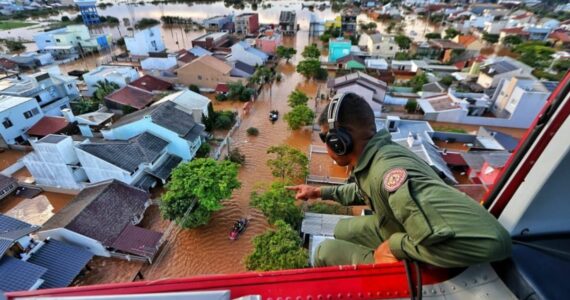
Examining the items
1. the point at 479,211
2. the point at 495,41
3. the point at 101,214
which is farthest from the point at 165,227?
the point at 495,41

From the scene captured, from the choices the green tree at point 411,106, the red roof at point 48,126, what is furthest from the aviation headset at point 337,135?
the green tree at point 411,106

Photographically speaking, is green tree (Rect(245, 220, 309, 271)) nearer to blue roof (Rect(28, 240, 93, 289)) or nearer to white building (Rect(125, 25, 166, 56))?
blue roof (Rect(28, 240, 93, 289))

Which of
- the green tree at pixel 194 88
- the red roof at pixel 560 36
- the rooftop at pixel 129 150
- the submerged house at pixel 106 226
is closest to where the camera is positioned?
the submerged house at pixel 106 226

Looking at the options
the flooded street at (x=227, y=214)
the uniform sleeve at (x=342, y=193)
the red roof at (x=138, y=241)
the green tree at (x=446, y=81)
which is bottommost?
the flooded street at (x=227, y=214)

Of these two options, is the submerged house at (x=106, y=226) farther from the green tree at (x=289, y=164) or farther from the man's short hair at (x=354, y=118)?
the man's short hair at (x=354, y=118)

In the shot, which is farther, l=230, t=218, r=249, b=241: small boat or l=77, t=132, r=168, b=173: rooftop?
l=77, t=132, r=168, b=173: rooftop

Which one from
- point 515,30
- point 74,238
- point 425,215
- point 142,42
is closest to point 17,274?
point 74,238

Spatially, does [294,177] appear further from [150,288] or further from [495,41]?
[495,41]

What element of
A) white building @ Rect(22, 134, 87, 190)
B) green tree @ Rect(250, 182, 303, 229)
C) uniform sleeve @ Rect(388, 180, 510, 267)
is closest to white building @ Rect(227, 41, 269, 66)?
white building @ Rect(22, 134, 87, 190)
